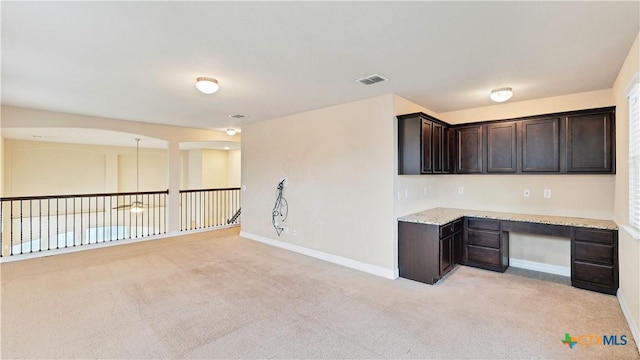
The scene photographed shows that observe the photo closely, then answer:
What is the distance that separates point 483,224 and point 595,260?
122 cm

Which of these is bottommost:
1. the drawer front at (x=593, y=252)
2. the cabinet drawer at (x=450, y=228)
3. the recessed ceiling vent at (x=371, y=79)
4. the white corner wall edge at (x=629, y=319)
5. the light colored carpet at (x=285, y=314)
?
the light colored carpet at (x=285, y=314)

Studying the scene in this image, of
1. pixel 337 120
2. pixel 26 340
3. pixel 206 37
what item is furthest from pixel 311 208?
pixel 26 340

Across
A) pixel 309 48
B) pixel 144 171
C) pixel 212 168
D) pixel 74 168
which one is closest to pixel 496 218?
pixel 309 48

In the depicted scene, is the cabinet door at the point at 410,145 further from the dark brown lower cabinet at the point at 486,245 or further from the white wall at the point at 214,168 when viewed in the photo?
the white wall at the point at 214,168

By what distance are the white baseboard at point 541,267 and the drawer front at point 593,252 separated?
0.70m

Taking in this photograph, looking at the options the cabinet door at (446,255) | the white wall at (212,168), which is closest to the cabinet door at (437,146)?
the cabinet door at (446,255)

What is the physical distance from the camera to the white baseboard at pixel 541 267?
13.2ft

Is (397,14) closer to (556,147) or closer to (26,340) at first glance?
(556,147)

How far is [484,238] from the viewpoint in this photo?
4.20 m

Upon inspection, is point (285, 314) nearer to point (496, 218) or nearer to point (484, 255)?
point (484, 255)

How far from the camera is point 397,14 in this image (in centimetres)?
200

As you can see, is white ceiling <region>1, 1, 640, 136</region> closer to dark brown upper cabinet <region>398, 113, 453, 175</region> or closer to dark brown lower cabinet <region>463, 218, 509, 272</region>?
dark brown upper cabinet <region>398, 113, 453, 175</region>

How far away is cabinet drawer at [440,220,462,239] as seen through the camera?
376 centimetres

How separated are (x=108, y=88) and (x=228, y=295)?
306 centimetres
